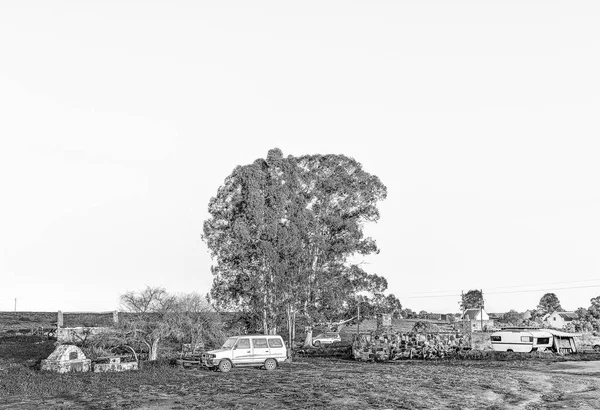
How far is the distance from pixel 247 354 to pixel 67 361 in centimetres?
1070

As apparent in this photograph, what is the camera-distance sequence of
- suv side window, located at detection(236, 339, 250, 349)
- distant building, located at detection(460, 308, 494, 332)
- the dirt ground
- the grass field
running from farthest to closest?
distant building, located at detection(460, 308, 494, 332), suv side window, located at detection(236, 339, 250, 349), the grass field, the dirt ground

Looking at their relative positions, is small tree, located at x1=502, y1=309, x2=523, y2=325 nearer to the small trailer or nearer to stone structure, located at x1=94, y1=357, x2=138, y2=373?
the small trailer

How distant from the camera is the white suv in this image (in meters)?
35.6

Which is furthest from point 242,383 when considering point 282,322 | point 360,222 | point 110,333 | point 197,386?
point 360,222

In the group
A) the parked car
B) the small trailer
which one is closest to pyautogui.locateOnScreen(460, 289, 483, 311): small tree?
the parked car

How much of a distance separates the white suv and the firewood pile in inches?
551

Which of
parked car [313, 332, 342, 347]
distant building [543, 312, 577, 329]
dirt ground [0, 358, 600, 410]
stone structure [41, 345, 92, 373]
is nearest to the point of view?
dirt ground [0, 358, 600, 410]

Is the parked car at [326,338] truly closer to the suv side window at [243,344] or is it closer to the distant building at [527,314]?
the suv side window at [243,344]

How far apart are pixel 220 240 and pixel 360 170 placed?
14.3 meters

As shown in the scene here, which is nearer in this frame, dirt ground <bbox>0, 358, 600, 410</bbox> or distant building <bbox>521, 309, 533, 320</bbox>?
dirt ground <bbox>0, 358, 600, 410</bbox>

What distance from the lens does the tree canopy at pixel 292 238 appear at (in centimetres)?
5100

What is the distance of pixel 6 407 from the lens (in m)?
22.4

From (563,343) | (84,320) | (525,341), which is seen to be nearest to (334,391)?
(525,341)

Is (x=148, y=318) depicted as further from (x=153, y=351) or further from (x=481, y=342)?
(x=481, y=342)
